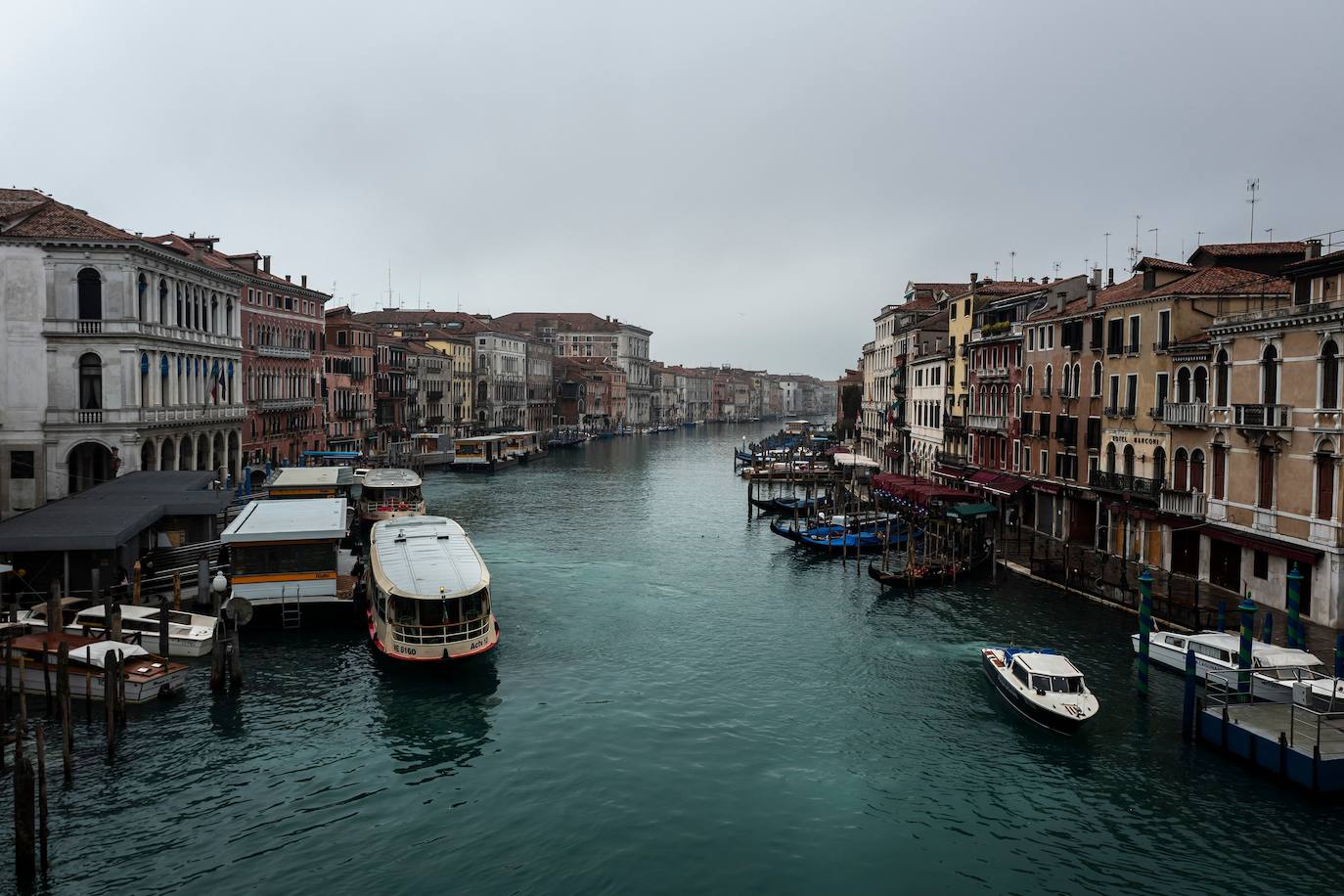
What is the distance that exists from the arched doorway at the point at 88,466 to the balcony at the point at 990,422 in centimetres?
3635

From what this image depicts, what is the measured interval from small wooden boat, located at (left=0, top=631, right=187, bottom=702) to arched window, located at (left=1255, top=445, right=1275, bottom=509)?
27.2m

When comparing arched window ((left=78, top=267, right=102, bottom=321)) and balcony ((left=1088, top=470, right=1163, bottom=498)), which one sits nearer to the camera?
balcony ((left=1088, top=470, right=1163, bottom=498))

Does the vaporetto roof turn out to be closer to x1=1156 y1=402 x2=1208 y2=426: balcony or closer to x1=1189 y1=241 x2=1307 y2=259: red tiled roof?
x1=1156 y1=402 x2=1208 y2=426: balcony

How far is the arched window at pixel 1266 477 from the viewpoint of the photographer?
2586 cm

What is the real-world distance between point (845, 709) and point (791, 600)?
1093 centimetres

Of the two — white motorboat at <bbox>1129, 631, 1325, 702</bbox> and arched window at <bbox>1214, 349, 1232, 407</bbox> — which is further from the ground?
arched window at <bbox>1214, 349, 1232, 407</bbox>

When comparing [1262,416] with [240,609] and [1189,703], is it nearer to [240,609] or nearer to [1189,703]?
Answer: [1189,703]

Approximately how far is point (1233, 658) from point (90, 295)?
121 feet

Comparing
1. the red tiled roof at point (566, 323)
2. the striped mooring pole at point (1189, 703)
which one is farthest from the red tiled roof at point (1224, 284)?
the red tiled roof at point (566, 323)

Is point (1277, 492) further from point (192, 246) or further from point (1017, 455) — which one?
point (192, 246)

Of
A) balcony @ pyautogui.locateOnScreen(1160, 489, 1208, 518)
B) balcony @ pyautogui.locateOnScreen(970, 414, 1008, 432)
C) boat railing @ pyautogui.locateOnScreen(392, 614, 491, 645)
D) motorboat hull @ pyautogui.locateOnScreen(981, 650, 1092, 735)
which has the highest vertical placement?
balcony @ pyautogui.locateOnScreen(970, 414, 1008, 432)

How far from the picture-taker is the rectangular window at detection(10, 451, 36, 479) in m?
33.8

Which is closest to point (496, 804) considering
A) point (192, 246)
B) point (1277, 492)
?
point (1277, 492)

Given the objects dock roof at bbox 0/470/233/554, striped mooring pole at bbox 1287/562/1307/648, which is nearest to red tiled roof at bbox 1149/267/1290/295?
striped mooring pole at bbox 1287/562/1307/648
